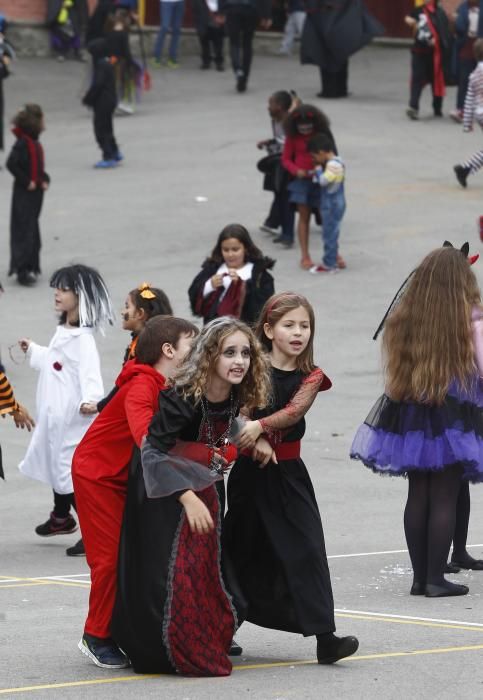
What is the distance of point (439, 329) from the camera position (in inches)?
279

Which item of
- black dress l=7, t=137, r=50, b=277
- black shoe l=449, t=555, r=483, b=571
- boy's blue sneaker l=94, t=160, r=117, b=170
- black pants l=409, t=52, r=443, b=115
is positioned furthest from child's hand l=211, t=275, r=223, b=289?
black pants l=409, t=52, r=443, b=115

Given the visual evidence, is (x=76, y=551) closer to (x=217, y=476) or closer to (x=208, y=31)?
(x=217, y=476)

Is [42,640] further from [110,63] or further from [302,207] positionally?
[110,63]

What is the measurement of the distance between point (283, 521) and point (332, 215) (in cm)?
971

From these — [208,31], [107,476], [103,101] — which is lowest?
[103,101]

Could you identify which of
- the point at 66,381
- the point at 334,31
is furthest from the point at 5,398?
the point at 334,31

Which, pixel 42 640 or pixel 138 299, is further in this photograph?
pixel 138 299

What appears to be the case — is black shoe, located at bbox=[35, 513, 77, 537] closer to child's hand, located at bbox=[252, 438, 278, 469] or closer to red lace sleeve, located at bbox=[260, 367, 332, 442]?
red lace sleeve, located at bbox=[260, 367, 332, 442]

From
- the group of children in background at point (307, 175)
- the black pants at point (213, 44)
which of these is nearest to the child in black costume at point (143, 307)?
the group of children in background at point (307, 175)

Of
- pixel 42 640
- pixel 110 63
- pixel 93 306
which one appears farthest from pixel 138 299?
pixel 110 63

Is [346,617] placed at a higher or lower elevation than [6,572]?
higher

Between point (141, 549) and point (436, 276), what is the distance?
89.0 inches

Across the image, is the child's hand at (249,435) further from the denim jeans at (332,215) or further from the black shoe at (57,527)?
the denim jeans at (332,215)

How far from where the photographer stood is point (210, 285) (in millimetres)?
10711
